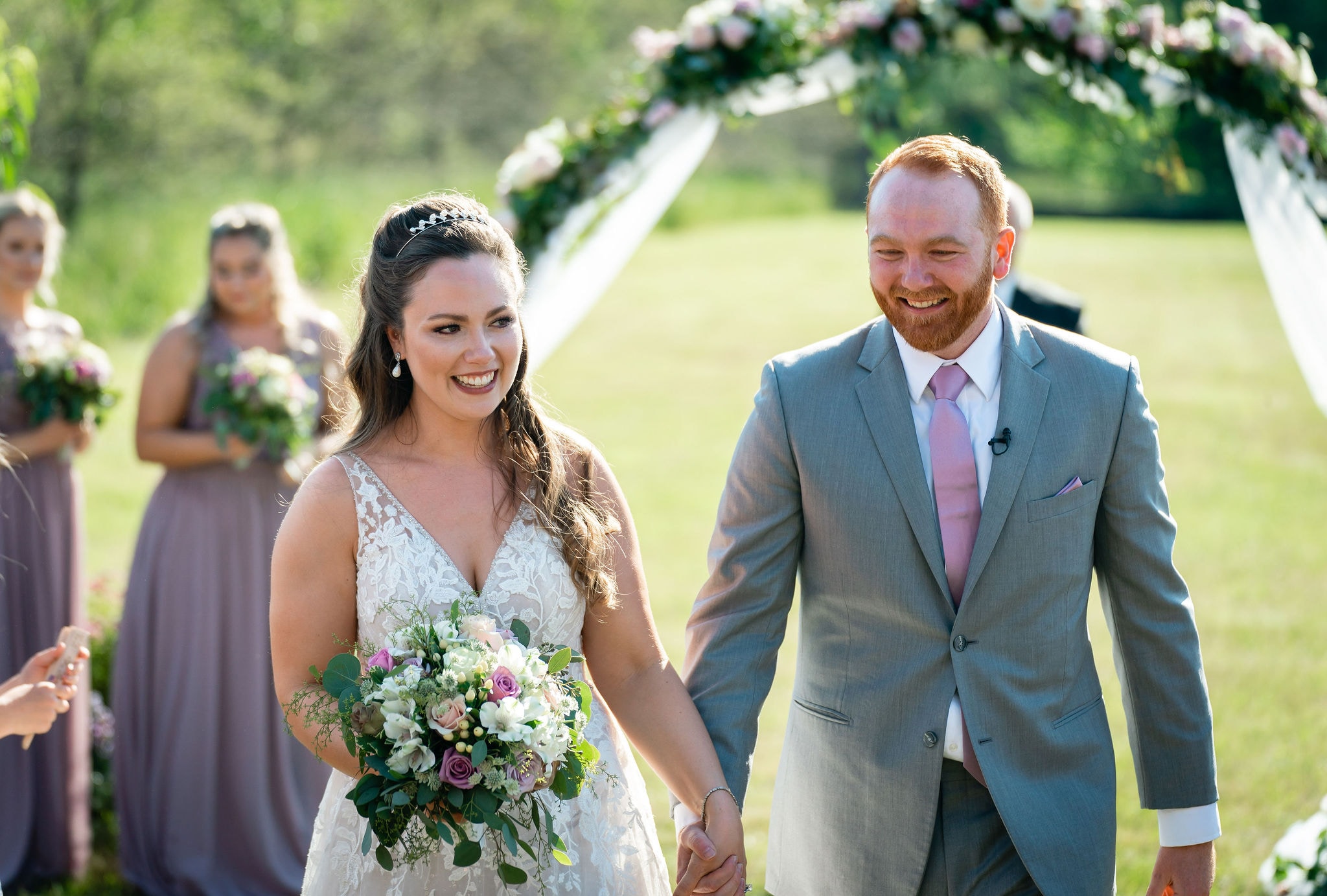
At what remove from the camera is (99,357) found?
5.85 m

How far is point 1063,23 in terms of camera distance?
4664 mm

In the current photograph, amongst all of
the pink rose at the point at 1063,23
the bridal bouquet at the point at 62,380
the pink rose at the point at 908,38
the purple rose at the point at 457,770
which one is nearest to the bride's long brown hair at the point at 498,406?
the purple rose at the point at 457,770

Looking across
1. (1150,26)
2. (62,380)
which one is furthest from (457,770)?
(62,380)

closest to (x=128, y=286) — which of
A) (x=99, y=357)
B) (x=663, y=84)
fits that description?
(x=99, y=357)

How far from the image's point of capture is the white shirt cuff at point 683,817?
2924 mm

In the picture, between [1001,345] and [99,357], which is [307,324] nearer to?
[99,357]

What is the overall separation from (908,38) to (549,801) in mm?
3128

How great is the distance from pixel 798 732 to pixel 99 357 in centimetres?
406

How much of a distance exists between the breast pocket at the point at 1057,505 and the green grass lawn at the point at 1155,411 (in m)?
2.80

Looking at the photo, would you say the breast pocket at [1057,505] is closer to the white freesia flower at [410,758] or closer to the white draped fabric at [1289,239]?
the white freesia flower at [410,758]

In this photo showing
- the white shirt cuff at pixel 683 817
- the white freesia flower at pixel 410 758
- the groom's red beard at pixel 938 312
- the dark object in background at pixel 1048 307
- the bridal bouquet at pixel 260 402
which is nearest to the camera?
the white freesia flower at pixel 410 758

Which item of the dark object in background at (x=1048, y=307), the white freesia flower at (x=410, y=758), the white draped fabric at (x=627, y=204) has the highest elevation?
the white draped fabric at (x=627, y=204)

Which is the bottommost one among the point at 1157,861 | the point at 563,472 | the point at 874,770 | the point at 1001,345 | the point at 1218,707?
the point at 1218,707

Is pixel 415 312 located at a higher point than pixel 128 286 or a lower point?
lower
